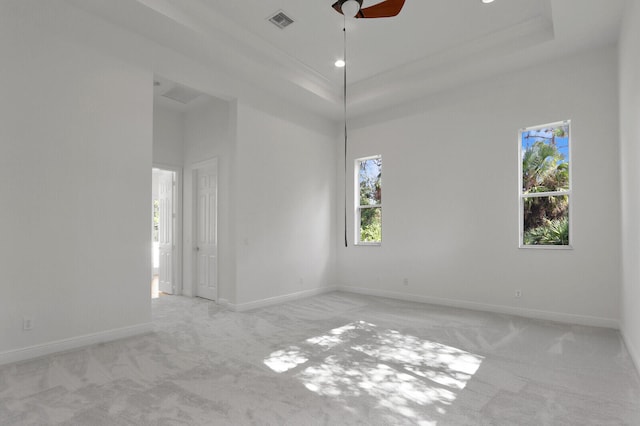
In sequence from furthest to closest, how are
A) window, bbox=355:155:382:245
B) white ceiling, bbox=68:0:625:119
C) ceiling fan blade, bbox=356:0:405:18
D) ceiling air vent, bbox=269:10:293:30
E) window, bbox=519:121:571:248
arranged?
window, bbox=355:155:382:245 < window, bbox=519:121:571:248 < ceiling air vent, bbox=269:10:293:30 < white ceiling, bbox=68:0:625:119 < ceiling fan blade, bbox=356:0:405:18

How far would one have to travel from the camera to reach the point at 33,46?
3.39 metres

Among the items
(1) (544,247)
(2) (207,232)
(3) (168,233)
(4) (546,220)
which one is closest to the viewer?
(1) (544,247)

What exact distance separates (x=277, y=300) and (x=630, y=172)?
468cm

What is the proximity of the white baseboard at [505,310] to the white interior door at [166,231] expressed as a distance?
11.4ft

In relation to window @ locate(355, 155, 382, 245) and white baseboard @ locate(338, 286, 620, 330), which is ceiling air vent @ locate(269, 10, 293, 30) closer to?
window @ locate(355, 155, 382, 245)

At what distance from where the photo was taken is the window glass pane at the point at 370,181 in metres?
6.63

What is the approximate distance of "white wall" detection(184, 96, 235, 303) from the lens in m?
5.44

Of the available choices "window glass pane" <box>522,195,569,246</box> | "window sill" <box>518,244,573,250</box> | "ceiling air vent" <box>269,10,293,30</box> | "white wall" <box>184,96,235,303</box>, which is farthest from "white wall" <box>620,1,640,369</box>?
"white wall" <box>184,96,235,303</box>

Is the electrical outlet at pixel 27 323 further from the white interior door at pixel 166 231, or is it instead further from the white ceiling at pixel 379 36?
the white interior door at pixel 166 231

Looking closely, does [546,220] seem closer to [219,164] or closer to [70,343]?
[219,164]

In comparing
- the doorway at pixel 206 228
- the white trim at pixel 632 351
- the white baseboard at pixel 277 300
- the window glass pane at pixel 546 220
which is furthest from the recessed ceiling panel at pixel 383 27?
the white baseboard at pixel 277 300

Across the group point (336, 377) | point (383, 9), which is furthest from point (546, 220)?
point (336, 377)

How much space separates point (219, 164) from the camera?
19.4 feet

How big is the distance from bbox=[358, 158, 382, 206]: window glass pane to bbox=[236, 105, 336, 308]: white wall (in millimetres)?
586
